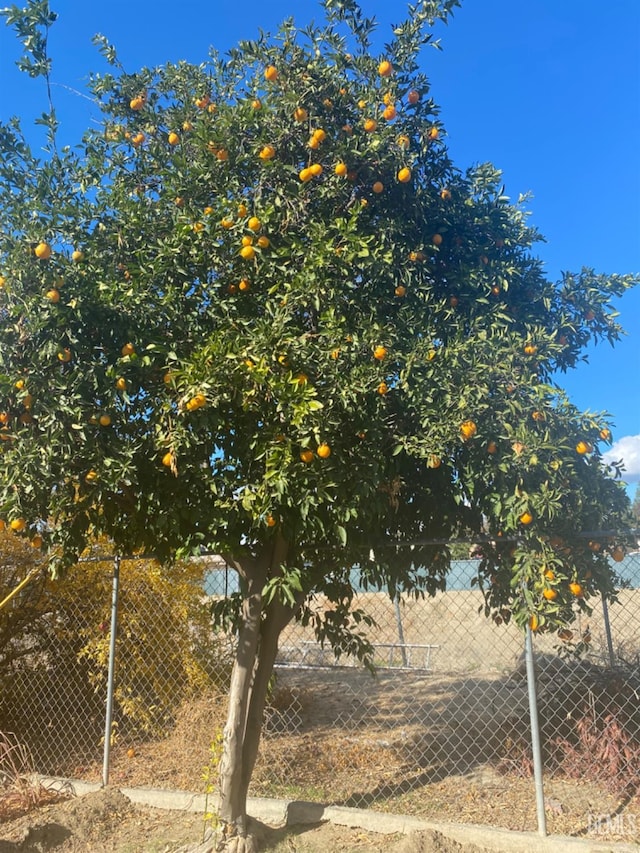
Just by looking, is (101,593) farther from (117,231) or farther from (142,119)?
(142,119)

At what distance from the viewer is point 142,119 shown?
4480 millimetres

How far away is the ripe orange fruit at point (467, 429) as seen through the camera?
3.13m

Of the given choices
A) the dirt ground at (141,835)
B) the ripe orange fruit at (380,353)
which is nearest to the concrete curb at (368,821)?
the dirt ground at (141,835)

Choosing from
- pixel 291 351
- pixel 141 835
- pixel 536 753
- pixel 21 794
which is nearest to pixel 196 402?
pixel 291 351

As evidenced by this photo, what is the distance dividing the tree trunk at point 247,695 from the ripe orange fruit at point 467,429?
54.2 inches

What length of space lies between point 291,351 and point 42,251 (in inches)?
52.7

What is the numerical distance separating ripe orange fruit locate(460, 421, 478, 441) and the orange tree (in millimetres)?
32

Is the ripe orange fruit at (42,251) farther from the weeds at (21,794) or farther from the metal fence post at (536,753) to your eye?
the weeds at (21,794)

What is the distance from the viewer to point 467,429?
312 centimetres

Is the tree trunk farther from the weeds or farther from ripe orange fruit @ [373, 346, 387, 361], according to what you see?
the weeds

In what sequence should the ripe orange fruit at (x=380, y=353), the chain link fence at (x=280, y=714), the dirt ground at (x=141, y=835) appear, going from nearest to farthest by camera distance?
1. the ripe orange fruit at (x=380, y=353)
2. the dirt ground at (x=141, y=835)
3. the chain link fence at (x=280, y=714)

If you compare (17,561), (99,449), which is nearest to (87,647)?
(17,561)

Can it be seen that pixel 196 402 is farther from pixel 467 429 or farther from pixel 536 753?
pixel 536 753

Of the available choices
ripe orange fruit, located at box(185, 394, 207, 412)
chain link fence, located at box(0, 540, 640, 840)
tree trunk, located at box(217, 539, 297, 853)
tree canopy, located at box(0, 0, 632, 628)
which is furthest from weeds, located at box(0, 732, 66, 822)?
ripe orange fruit, located at box(185, 394, 207, 412)
